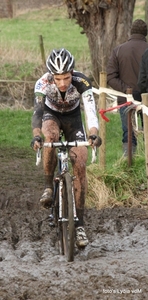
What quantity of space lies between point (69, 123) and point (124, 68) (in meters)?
3.82

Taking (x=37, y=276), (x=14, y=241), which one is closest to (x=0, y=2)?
(x=14, y=241)

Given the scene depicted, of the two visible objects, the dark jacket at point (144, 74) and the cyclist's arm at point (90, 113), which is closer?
the cyclist's arm at point (90, 113)

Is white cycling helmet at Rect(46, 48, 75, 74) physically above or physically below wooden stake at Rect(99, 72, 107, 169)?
above

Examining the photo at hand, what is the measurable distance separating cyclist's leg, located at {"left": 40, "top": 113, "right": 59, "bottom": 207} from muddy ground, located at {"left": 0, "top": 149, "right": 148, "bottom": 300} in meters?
0.54

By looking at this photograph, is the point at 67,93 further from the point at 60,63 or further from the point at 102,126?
the point at 102,126

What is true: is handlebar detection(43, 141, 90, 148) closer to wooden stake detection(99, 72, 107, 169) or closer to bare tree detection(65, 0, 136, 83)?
wooden stake detection(99, 72, 107, 169)

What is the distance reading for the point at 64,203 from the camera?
8.35m

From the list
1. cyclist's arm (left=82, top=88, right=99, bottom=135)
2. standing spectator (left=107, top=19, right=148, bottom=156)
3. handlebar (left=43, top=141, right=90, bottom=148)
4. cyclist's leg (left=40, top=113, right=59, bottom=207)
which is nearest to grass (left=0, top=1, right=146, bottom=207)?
standing spectator (left=107, top=19, right=148, bottom=156)

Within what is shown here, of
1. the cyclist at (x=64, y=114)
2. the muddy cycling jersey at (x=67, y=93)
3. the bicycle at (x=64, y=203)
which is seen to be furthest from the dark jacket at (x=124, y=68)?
the bicycle at (x=64, y=203)

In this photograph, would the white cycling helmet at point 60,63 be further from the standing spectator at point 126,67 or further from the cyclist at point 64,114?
the standing spectator at point 126,67

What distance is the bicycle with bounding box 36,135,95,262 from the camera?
26.2 ft

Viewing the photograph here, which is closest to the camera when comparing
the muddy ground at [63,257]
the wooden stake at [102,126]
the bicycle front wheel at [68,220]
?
the muddy ground at [63,257]

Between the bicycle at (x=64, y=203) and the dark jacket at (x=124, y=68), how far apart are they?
391 cm

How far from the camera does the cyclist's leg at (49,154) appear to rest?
8672 mm
